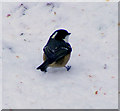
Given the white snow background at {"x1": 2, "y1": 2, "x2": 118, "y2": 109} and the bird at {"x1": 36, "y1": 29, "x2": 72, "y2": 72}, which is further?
the bird at {"x1": 36, "y1": 29, "x2": 72, "y2": 72}

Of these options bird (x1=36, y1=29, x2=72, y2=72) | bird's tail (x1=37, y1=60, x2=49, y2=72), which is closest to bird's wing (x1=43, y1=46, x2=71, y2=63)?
bird (x1=36, y1=29, x2=72, y2=72)

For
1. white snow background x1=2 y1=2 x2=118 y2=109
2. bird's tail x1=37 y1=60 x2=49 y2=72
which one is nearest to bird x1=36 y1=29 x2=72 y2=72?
bird's tail x1=37 y1=60 x2=49 y2=72

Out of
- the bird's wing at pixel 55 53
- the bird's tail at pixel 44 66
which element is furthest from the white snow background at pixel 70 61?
the bird's wing at pixel 55 53

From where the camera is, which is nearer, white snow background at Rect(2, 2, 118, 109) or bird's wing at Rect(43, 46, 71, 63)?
white snow background at Rect(2, 2, 118, 109)

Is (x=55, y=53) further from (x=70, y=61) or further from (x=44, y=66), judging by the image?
(x=70, y=61)

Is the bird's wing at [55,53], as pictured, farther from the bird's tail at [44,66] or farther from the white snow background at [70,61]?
the white snow background at [70,61]

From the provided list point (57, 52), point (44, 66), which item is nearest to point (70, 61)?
point (57, 52)

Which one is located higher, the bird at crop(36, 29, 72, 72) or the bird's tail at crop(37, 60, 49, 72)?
the bird at crop(36, 29, 72, 72)

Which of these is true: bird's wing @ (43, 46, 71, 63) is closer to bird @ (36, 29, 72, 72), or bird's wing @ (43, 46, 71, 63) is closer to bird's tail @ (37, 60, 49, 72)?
bird @ (36, 29, 72, 72)
